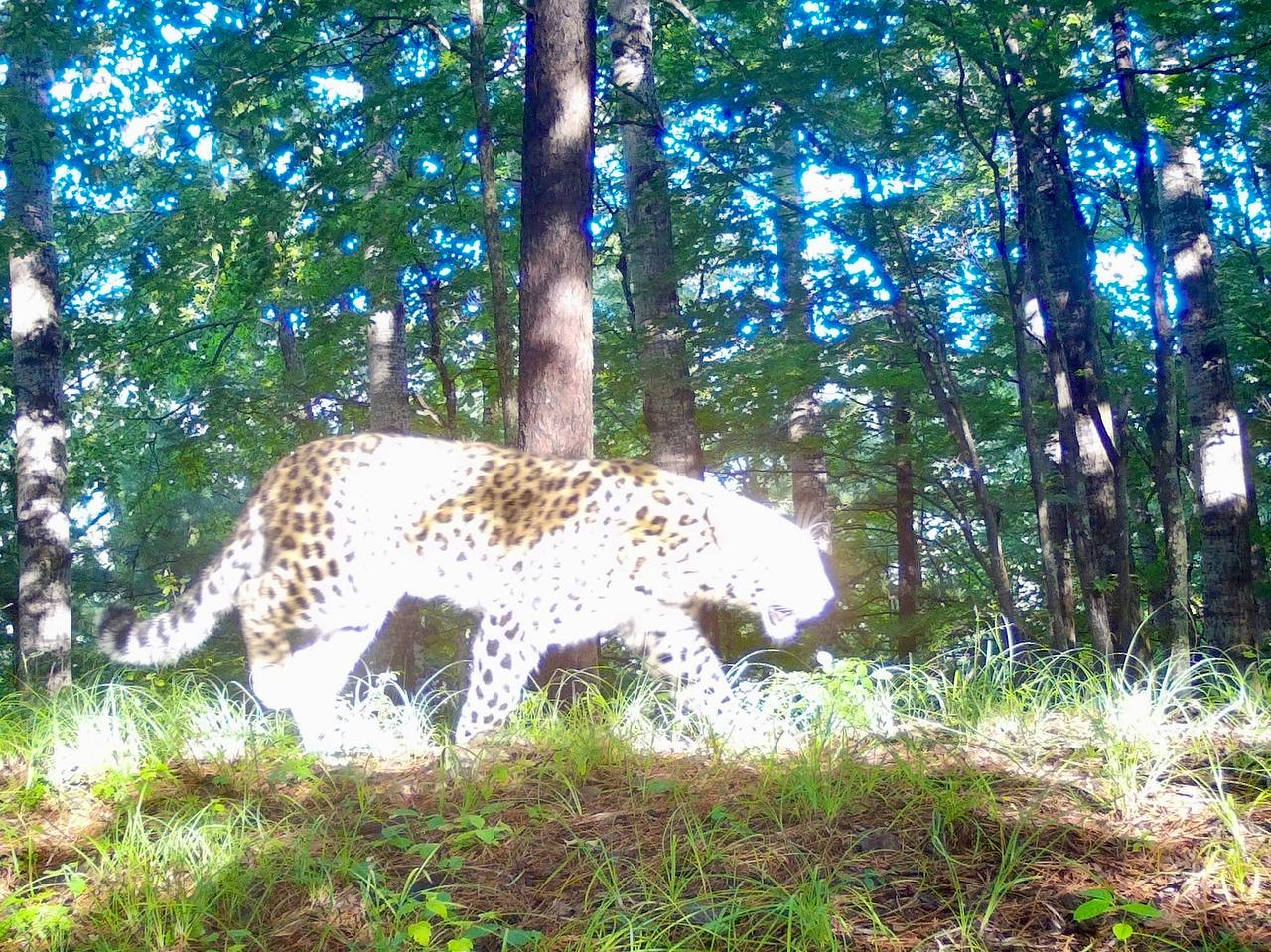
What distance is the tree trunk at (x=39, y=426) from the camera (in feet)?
31.0

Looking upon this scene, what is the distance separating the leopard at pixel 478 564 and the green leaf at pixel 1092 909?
2.95 m

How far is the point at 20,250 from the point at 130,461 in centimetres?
632

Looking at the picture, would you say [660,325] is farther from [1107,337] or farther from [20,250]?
[1107,337]

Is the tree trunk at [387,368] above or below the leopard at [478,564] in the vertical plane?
above

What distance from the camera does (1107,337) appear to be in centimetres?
1459

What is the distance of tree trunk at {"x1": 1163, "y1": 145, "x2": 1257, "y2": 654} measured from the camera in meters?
8.31

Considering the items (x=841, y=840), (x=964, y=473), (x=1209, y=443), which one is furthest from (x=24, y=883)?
(x=964, y=473)

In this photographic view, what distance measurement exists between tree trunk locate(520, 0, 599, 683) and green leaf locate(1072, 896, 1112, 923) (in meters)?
4.28

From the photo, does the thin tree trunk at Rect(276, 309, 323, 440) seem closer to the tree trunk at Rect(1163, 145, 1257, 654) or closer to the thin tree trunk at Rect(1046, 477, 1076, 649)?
the thin tree trunk at Rect(1046, 477, 1076, 649)

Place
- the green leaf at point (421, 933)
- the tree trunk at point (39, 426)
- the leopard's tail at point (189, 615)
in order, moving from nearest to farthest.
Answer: the green leaf at point (421, 933)
the leopard's tail at point (189, 615)
the tree trunk at point (39, 426)

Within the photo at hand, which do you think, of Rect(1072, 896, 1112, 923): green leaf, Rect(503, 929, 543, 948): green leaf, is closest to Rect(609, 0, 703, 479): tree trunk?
Rect(503, 929, 543, 948): green leaf

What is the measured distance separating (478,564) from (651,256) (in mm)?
4510

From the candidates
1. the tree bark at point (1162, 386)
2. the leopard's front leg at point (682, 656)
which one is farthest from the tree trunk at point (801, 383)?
the tree bark at point (1162, 386)

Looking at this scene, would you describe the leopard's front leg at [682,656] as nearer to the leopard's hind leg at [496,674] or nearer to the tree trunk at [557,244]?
the leopard's hind leg at [496,674]
